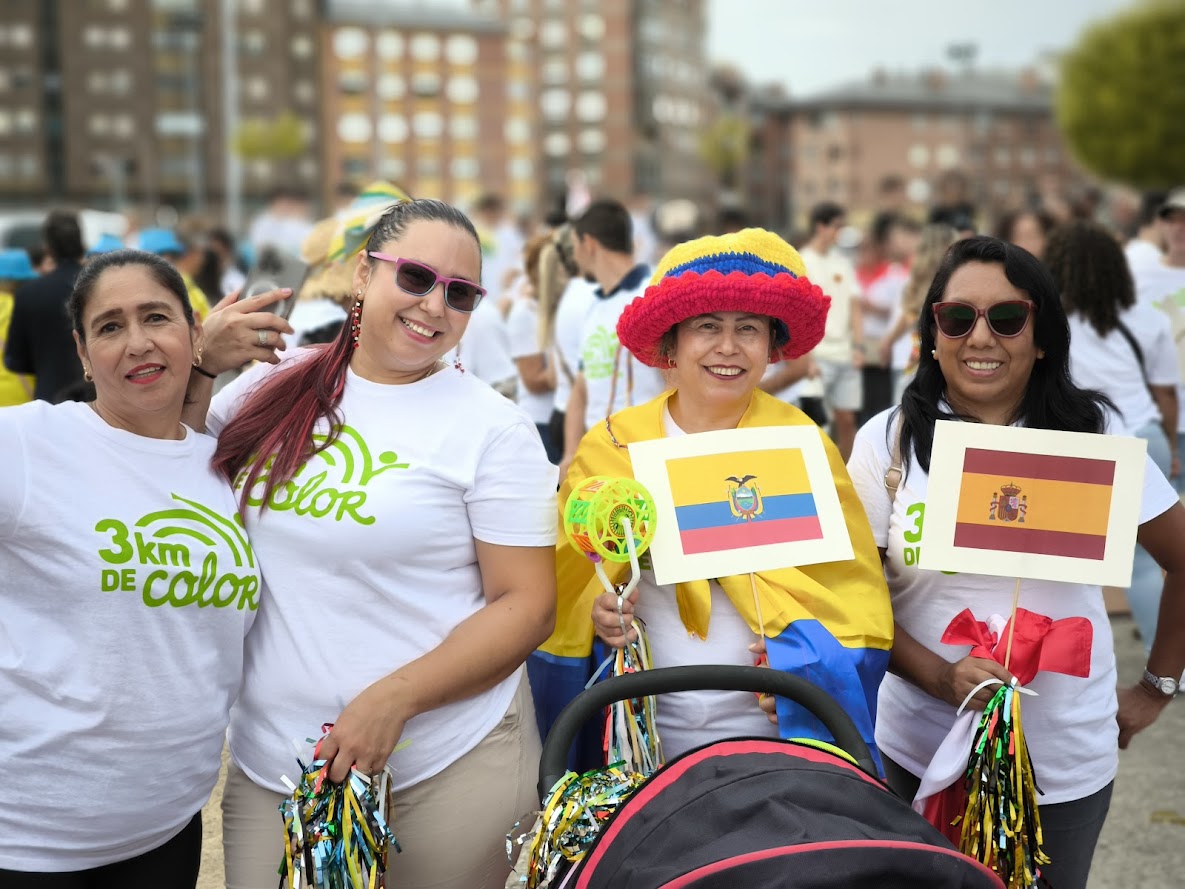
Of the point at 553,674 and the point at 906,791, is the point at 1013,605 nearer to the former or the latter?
the point at 906,791

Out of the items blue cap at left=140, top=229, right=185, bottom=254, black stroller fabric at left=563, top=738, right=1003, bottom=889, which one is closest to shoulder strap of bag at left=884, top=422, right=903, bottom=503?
black stroller fabric at left=563, top=738, right=1003, bottom=889

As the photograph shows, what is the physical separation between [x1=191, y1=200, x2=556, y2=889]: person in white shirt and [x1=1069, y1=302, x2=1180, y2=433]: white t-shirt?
4.05m

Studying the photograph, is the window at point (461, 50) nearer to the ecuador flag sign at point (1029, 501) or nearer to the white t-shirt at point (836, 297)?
the white t-shirt at point (836, 297)

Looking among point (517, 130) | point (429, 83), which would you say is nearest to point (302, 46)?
point (429, 83)

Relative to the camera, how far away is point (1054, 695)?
2752 millimetres

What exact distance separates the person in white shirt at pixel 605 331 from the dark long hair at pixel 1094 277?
1.97 meters

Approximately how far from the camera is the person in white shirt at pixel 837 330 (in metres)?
8.83

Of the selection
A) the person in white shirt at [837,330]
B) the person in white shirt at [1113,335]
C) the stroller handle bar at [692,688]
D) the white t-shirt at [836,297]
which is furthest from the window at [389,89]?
the stroller handle bar at [692,688]

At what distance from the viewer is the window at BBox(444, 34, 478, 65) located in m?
93.6

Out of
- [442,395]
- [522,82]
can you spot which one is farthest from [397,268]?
[522,82]

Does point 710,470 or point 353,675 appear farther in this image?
point 710,470

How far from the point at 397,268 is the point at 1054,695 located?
172 cm

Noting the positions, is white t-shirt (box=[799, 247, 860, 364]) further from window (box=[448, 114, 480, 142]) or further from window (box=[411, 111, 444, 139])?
window (box=[448, 114, 480, 142])

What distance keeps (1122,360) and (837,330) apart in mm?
3169
